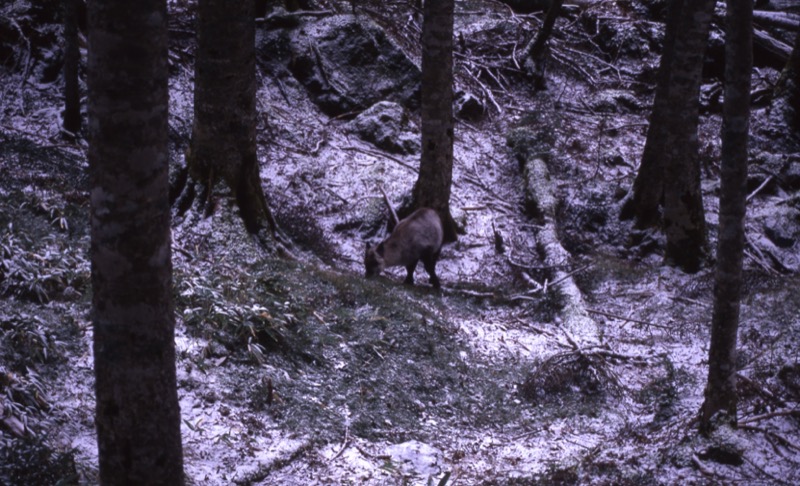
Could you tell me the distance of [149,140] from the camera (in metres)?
3.10

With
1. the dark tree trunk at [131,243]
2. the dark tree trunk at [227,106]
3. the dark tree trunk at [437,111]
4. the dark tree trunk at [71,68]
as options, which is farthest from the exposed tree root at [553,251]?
the dark tree trunk at [71,68]

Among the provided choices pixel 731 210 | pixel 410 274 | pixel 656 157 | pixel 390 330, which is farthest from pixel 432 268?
pixel 731 210

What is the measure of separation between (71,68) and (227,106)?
3.43 metres

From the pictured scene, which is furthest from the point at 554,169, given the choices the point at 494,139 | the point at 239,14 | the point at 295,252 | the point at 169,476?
the point at 169,476

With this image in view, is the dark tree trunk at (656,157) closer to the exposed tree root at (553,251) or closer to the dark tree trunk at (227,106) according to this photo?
the exposed tree root at (553,251)

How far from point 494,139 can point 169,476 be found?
14.0 meters

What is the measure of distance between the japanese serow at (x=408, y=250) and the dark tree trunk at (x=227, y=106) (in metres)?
1.84

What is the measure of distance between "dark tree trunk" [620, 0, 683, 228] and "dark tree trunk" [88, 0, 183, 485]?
10600 mm

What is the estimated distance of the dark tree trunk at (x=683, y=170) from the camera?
437 inches

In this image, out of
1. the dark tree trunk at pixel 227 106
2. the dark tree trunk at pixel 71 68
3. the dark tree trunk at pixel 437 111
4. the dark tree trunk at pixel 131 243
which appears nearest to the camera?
the dark tree trunk at pixel 131 243

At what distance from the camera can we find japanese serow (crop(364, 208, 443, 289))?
428 inches

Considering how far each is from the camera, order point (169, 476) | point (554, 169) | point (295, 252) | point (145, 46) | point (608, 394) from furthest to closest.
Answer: point (554, 169)
point (295, 252)
point (608, 394)
point (169, 476)
point (145, 46)

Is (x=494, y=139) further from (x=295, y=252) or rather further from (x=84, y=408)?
(x=84, y=408)

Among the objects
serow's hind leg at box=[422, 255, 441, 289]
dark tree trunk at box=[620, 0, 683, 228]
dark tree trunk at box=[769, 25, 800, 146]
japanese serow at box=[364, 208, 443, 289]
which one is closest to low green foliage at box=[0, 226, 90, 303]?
japanese serow at box=[364, 208, 443, 289]
